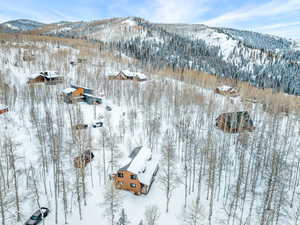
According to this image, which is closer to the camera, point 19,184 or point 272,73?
point 19,184

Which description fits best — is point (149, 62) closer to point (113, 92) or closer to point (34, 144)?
point (113, 92)

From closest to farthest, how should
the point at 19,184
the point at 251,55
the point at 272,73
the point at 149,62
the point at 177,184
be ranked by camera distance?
the point at 19,184 → the point at 177,184 → the point at 149,62 → the point at 272,73 → the point at 251,55

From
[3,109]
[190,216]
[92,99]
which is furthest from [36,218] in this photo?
[92,99]

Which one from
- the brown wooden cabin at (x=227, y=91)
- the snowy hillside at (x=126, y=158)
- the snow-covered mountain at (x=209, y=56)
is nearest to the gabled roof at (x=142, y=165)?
the snowy hillside at (x=126, y=158)

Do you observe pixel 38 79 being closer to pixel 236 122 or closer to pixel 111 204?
pixel 111 204

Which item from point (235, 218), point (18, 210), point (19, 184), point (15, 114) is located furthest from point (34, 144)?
point (235, 218)

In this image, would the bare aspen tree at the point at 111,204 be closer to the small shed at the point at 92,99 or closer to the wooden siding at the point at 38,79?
the small shed at the point at 92,99

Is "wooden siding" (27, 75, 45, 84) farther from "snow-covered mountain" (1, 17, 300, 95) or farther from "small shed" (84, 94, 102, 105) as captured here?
"snow-covered mountain" (1, 17, 300, 95)
